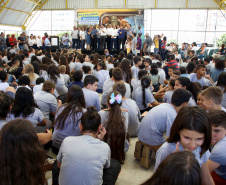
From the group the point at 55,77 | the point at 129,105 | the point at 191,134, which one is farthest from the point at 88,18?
the point at 191,134

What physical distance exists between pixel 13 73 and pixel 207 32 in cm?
1641

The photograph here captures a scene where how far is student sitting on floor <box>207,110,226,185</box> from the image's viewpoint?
1902 mm

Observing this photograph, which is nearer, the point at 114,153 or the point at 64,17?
the point at 114,153

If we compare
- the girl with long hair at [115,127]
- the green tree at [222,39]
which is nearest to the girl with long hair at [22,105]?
the girl with long hair at [115,127]

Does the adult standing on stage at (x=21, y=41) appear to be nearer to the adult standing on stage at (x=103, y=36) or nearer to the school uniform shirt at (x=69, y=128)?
the adult standing on stage at (x=103, y=36)

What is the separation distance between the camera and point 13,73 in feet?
18.6

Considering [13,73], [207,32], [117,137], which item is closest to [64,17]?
[207,32]

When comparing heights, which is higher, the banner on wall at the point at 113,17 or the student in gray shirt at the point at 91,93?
the banner on wall at the point at 113,17

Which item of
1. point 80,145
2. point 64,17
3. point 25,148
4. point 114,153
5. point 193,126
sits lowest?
point 114,153

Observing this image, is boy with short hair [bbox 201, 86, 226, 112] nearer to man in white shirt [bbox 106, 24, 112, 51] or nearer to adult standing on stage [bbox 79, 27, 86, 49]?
man in white shirt [bbox 106, 24, 112, 51]

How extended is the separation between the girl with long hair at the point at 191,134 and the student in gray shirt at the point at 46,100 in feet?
7.59

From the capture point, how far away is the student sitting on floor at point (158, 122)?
2484mm

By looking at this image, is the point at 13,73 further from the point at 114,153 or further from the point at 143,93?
the point at 114,153

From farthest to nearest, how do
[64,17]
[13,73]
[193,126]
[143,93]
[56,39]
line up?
[64,17] < [56,39] < [13,73] < [143,93] < [193,126]
